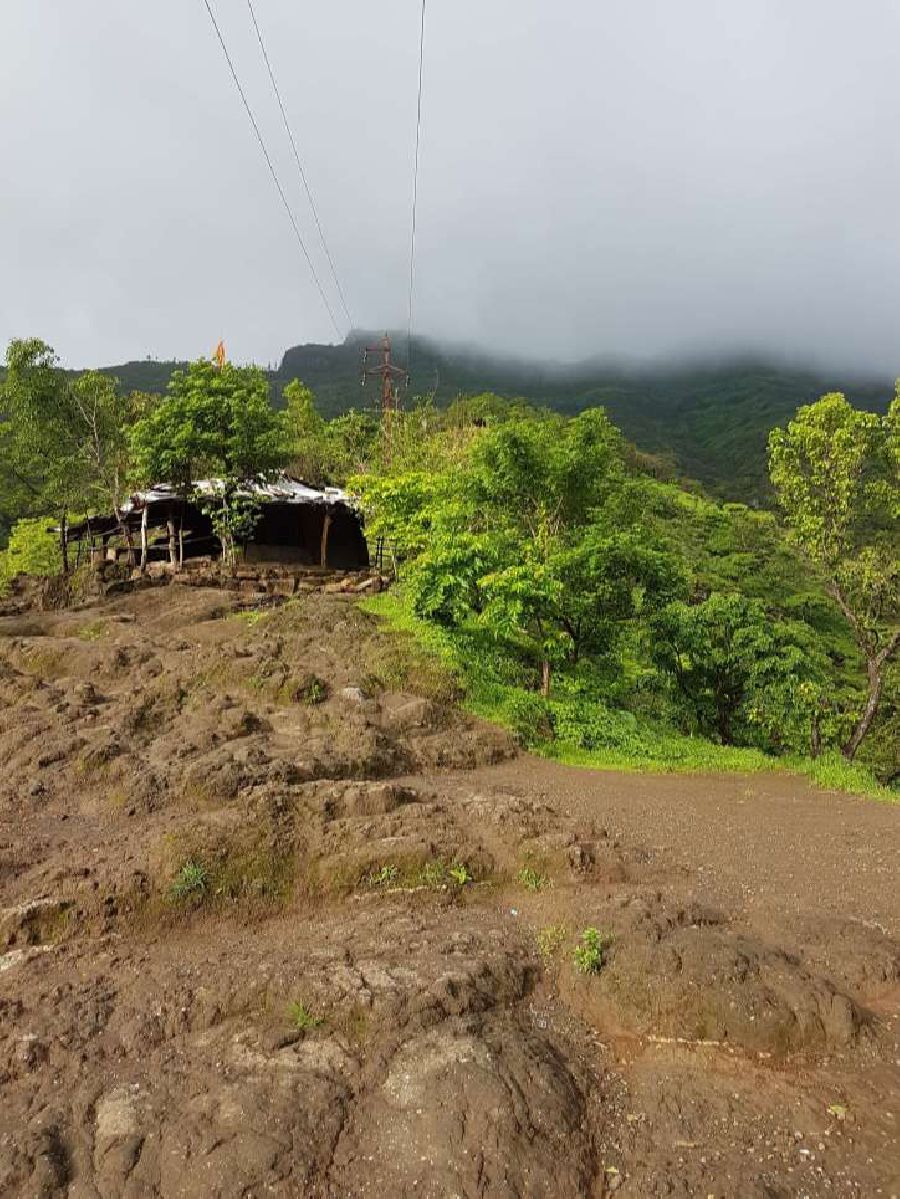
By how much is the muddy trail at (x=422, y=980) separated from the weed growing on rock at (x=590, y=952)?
2cm

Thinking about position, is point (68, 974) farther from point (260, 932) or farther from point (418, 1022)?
point (418, 1022)

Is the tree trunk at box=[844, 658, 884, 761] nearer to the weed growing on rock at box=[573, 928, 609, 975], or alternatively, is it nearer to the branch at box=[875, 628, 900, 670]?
the branch at box=[875, 628, 900, 670]

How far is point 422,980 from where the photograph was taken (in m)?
5.06

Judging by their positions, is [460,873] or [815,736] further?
[815,736]

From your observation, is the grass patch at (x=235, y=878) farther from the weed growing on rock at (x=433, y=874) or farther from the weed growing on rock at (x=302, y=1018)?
the weed growing on rock at (x=302, y=1018)

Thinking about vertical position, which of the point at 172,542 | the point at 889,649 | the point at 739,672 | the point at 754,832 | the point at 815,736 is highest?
the point at 889,649

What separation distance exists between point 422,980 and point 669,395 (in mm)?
192632

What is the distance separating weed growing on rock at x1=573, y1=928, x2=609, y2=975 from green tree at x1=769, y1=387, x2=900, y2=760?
12435 mm

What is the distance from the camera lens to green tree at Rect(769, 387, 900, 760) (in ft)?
48.0

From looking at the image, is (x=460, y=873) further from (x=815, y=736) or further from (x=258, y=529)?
(x=258, y=529)

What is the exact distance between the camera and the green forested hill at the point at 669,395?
101125mm

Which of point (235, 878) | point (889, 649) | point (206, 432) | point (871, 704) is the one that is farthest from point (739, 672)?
point (206, 432)

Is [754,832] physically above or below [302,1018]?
below

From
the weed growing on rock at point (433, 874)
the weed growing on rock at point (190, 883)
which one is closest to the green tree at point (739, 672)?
the weed growing on rock at point (433, 874)
